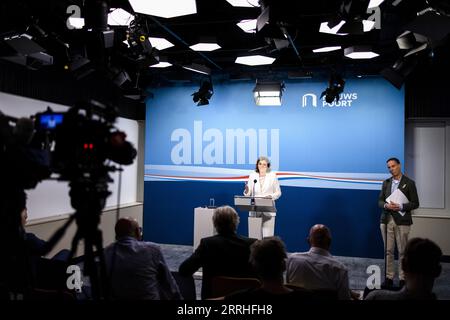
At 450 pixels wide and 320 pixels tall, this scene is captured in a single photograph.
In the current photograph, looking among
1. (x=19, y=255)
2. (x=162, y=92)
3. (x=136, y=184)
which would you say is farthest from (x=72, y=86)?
(x=19, y=255)

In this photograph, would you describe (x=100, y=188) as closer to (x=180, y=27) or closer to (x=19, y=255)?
(x=19, y=255)

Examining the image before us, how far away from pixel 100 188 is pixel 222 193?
17.6 ft

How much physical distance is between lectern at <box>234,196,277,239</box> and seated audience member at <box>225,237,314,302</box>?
2988mm

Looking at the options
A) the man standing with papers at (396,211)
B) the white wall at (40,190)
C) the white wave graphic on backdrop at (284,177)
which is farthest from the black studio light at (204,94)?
the man standing with papers at (396,211)

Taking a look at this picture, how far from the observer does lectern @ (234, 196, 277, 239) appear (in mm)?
5035

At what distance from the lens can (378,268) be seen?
5.53 meters

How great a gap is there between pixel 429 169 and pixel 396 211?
2003 mm

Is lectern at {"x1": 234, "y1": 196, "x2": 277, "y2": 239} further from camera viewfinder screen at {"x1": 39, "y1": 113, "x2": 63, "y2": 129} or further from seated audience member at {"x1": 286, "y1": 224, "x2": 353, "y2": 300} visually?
camera viewfinder screen at {"x1": 39, "y1": 113, "x2": 63, "y2": 129}

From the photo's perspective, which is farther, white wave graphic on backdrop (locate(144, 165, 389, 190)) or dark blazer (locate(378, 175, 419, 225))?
white wave graphic on backdrop (locate(144, 165, 389, 190))

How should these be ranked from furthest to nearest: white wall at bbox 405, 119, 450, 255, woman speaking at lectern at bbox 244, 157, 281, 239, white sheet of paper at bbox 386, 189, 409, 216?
white wall at bbox 405, 119, 450, 255, woman speaking at lectern at bbox 244, 157, 281, 239, white sheet of paper at bbox 386, 189, 409, 216

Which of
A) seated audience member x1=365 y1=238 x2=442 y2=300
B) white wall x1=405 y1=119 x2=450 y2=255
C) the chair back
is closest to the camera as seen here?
seated audience member x1=365 y1=238 x2=442 y2=300

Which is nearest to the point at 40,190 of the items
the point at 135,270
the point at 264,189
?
the point at 264,189

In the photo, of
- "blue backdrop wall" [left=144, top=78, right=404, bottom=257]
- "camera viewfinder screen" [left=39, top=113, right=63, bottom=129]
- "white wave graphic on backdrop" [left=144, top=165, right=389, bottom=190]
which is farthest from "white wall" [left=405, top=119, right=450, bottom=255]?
"camera viewfinder screen" [left=39, top=113, right=63, bottom=129]

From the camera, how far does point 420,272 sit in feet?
5.77
